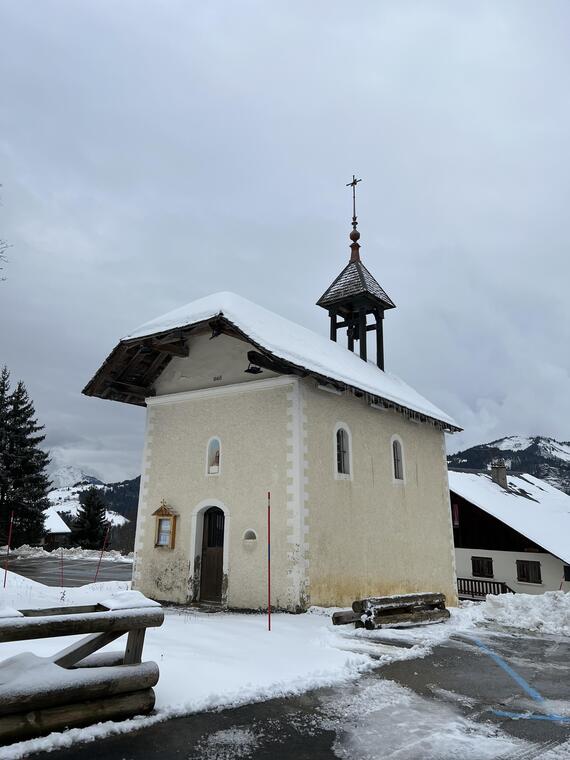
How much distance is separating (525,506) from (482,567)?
18.8 ft

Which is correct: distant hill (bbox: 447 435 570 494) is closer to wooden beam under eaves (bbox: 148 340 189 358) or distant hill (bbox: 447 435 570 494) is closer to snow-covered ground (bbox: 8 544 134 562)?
snow-covered ground (bbox: 8 544 134 562)

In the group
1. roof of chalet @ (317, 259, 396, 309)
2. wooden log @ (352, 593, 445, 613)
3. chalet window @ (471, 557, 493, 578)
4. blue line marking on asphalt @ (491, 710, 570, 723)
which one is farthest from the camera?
chalet window @ (471, 557, 493, 578)

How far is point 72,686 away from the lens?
4.61 m

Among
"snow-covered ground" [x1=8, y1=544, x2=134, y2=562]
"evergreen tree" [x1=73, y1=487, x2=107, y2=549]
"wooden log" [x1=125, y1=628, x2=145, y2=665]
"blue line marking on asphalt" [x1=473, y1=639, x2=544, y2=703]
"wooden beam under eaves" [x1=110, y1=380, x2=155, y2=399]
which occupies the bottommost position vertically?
"blue line marking on asphalt" [x1=473, y1=639, x2=544, y2=703]

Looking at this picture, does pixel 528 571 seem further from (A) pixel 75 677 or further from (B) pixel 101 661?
(A) pixel 75 677

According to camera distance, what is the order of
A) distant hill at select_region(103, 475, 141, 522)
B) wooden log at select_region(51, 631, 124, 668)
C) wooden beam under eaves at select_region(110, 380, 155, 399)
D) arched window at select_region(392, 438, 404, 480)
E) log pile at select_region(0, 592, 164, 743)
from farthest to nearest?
distant hill at select_region(103, 475, 141, 522)
arched window at select_region(392, 438, 404, 480)
wooden beam under eaves at select_region(110, 380, 155, 399)
wooden log at select_region(51, 631, 124, 668)
log pile at select_region(0, 592, 164, 743)

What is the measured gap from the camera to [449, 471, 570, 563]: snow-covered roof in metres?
28.9

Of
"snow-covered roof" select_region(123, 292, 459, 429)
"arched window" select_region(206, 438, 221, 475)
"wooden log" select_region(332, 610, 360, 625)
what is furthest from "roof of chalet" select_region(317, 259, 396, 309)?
"wooden log" select_region(332, 610, 360, 625)

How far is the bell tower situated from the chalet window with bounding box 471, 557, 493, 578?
15790 millimetres

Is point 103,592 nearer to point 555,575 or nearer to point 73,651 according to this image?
point 73,651

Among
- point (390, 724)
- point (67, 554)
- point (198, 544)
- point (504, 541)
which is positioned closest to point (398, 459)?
point (198, 544)

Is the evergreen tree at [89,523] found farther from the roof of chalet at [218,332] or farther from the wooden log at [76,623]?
the wooden log at [76,623]

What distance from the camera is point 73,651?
16.6 feet

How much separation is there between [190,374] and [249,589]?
235 inches
